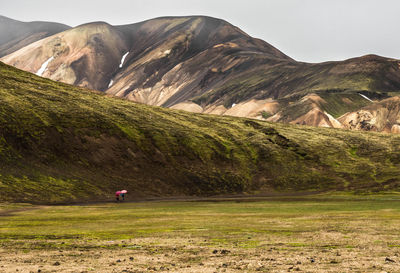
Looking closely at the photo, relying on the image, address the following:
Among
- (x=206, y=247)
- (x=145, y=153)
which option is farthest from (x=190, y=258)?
(x=145, y=153)

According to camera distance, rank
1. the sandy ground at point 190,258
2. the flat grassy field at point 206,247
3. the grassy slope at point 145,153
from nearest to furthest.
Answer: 1. the sandy ground at point 190,258
2. the flat grassy field at point 206,247
3. the grassy slope at point 145,153

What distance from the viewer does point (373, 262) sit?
2142 centimetres

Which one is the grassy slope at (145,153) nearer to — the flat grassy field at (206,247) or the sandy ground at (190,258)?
the flat grassy field at (206,247)

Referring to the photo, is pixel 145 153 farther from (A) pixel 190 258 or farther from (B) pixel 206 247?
(A) pixel 190 258

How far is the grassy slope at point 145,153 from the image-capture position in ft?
375

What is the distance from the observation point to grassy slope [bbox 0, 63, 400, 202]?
114312 mm

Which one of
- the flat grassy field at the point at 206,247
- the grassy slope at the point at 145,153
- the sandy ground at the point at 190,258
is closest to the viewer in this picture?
the sandy ground at the point at 190,258

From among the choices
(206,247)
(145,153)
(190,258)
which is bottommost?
(145,153)

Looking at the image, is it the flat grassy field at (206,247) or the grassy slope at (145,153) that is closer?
the flat grassy field at (206,247)

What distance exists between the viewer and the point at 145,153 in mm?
142500

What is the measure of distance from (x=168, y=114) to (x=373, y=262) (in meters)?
173

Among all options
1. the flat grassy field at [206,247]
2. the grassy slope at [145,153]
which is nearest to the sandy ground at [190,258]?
the flat grassy field at [206,247]

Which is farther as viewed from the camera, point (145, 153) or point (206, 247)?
point (145, 153)

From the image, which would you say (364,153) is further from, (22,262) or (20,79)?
(22,262)
